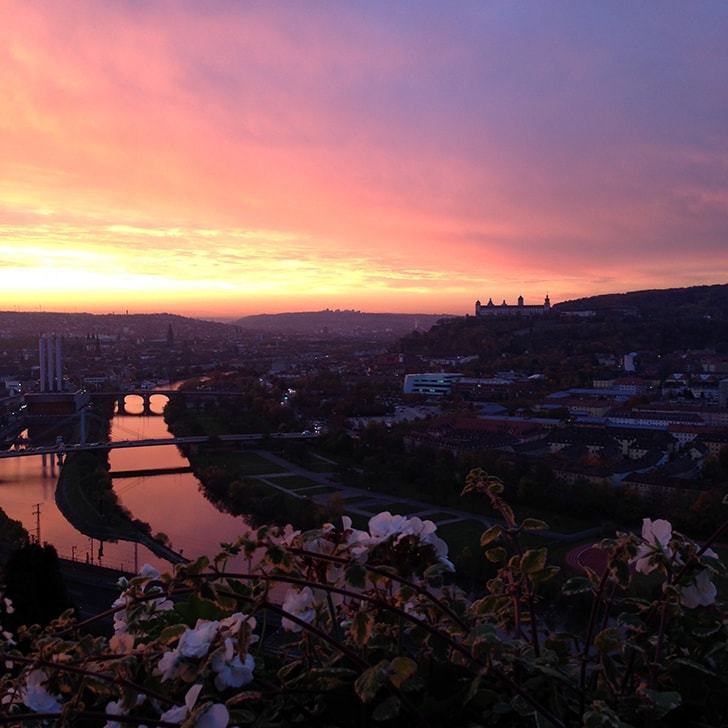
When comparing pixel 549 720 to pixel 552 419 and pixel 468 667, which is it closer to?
pixel 468 667

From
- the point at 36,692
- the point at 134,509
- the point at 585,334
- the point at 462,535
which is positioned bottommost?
the point at 134,509

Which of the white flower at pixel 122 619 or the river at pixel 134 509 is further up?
the white flower at pixel 122 619

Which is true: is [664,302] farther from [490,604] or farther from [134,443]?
[490,604]

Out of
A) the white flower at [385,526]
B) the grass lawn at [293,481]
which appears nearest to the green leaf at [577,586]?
the white flower at [385,526]

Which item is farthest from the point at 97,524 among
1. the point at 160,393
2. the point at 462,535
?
the point at 160,393

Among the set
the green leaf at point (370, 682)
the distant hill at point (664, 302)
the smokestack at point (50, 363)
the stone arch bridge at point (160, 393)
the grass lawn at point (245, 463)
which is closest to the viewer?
the green leaf at point (370, 682)

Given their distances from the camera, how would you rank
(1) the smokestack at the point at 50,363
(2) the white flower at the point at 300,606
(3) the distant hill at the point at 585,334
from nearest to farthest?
(2) the white flower at the point at 300,606
(1) the smokestack at the point at 50,363
(3) the distant hill at the point at 585,334

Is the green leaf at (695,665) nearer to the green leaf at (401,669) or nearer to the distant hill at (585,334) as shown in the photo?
the green leaf at (401,669)
